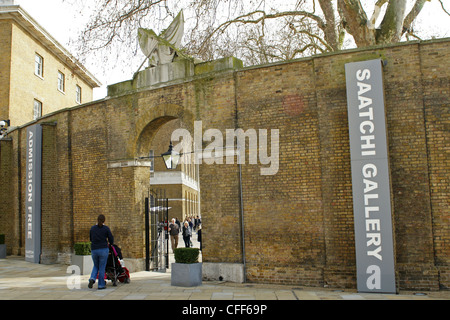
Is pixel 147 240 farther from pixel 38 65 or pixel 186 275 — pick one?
pixel 38 65

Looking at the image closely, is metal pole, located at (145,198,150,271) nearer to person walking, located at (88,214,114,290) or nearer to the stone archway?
the stone archway

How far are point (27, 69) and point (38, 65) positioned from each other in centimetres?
144

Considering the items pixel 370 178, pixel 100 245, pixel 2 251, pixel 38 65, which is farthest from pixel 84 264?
pixel 38 65

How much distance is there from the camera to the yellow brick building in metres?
23.0

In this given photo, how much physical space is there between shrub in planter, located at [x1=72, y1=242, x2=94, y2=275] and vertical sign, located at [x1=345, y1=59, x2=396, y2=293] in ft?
24.4

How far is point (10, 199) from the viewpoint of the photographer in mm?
18938

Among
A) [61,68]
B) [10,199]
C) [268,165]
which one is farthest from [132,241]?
[61,68]

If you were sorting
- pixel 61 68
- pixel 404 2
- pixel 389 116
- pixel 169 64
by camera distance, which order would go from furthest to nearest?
→ pixel 61 68 → pixel 404 2 → pixel 169 64 → pixel 389 116

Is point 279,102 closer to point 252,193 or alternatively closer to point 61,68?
point 252,193

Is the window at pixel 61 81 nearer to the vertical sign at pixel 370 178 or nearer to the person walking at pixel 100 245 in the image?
the person walking at pixel 100 245

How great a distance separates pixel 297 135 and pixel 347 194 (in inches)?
71.3

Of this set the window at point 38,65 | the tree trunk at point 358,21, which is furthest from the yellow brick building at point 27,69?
the tree trunk at point 358,21

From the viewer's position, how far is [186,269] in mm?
9750

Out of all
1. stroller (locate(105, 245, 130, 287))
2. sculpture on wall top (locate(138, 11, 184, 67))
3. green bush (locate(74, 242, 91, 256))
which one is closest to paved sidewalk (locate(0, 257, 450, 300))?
stroller (locate(105, 245, 130, 287))
